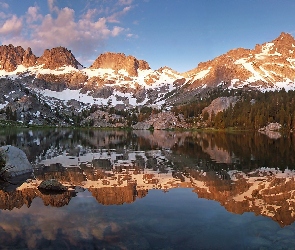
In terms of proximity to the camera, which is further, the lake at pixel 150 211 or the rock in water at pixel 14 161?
the rock in water at pixel 14 161

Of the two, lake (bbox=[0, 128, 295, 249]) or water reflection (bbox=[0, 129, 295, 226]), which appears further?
water reflection (bbox=[0, 129, 295, 226])

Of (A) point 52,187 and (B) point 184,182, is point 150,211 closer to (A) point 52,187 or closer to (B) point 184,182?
(A) point 52,187

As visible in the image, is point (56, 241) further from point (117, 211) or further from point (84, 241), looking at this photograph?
point (117, 211)

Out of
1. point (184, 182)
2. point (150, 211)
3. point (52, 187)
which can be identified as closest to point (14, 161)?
point (52, 187)

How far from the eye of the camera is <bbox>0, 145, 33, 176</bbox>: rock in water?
111 ft

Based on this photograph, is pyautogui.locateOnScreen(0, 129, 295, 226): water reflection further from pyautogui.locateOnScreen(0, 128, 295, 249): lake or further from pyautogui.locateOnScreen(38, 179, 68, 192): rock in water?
pyautogui.locateOnScreen(38, 179, 68, 192): rock in water

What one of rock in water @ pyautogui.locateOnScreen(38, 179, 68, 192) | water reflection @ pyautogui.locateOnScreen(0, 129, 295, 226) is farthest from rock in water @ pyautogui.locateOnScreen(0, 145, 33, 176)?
rock in water @ pyautogui.locateOnScreen(38, 179, 68, 192)

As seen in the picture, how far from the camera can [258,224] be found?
19828 millimetres

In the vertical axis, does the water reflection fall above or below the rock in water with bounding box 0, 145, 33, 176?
below

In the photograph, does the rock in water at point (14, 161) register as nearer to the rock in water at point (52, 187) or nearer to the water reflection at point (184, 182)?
the water reflection at point (184, 182)

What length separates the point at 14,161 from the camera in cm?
3566

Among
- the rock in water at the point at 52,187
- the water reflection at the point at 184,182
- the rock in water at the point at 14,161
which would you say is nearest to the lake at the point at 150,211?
the water reflection at the point at 184,182

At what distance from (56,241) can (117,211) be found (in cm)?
623

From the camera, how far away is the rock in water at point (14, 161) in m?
33.8
